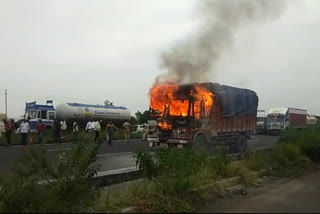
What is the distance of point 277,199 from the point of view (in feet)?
29.6

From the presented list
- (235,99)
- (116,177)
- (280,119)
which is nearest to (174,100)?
(235,99)

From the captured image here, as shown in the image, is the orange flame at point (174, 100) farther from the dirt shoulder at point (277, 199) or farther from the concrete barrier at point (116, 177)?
the concrete barrier at point (116, 177)

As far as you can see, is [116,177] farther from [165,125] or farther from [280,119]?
[280,119]

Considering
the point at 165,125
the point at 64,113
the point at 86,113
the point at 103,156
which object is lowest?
the point at 103,156

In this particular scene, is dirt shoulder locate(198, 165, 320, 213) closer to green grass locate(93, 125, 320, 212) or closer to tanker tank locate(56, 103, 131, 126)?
green grass locate(93, 125, 320, 212)

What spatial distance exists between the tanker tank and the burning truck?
24884 mm

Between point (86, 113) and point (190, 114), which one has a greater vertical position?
point (86, 113)

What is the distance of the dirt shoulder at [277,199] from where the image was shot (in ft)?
25.3

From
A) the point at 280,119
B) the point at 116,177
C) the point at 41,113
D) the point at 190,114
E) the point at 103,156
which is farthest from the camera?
the point at 280,119

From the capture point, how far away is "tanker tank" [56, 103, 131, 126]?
145 feet

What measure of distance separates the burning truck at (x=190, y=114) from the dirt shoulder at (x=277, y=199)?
7.72 metres

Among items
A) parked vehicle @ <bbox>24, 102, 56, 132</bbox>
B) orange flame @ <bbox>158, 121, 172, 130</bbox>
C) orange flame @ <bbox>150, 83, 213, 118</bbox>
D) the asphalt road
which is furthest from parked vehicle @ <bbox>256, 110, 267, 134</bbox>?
orange flame @ <bbox>158, 121, 172, 130</bbox>

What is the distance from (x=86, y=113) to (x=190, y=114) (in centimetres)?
2709

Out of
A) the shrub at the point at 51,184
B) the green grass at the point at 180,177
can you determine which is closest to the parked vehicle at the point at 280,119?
the green grass at the point at 180,177
